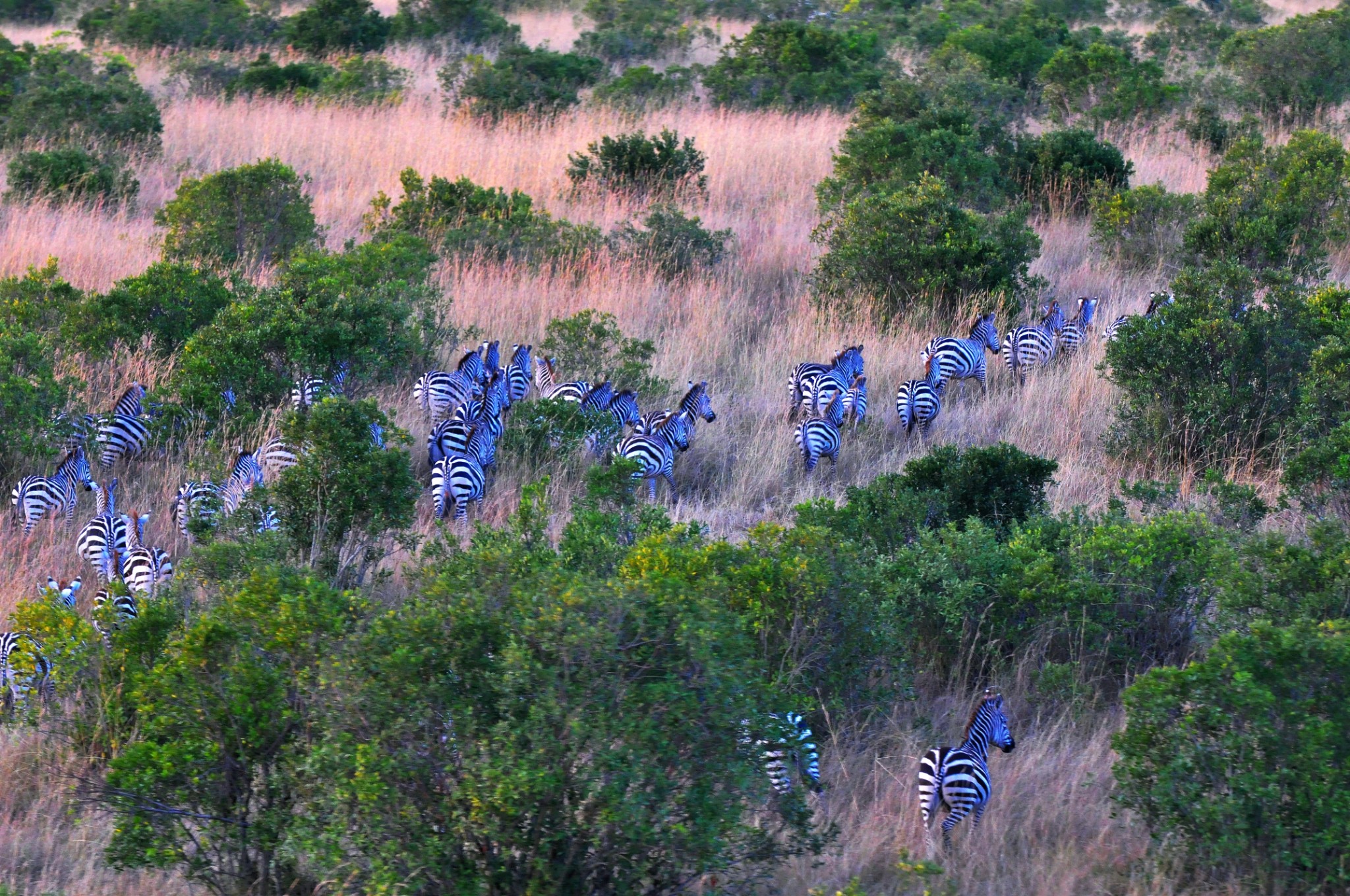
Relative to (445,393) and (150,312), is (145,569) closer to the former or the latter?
(445,393)

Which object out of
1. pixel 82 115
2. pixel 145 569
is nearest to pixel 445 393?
pixel 145 569

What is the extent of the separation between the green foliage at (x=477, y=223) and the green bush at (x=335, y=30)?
10365 millimetres

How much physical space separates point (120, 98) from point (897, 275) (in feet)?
30.5

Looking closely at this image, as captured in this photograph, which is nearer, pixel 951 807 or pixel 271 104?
pixel 951 807

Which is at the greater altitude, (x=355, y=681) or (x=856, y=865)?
(x=355, y=681)

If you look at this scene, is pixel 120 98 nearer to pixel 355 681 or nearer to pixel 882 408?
pixel 882 408

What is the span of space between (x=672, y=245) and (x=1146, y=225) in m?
4.11

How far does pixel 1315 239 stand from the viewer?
11242mm

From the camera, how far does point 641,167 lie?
13320 mm

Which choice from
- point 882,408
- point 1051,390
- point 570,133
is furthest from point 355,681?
point 570,133

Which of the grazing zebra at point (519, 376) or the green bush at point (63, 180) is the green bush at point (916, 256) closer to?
the grazing zebra at point (519, 376)

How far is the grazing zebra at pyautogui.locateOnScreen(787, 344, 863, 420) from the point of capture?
7.91m

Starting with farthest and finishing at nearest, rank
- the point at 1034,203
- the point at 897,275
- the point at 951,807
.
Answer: the point at 1034,203, the point at 897,275, the point at 951,807

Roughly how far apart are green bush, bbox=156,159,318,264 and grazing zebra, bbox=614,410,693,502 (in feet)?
14.5
